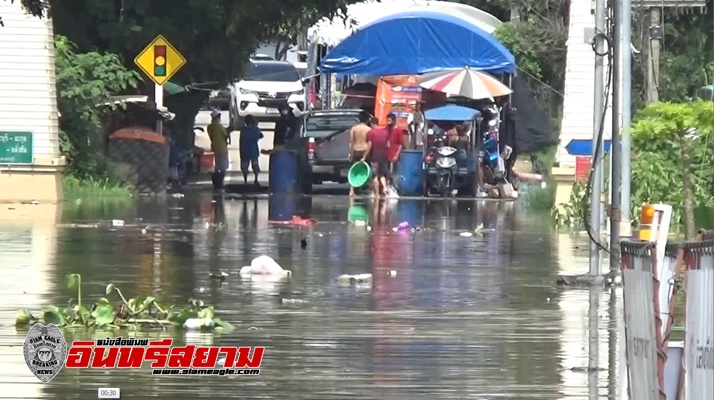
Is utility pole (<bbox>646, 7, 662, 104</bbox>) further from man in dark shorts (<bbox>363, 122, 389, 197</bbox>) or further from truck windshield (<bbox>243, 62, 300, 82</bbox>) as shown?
truck windshield (<bbox>243, 62, 300, 82</bbox>)

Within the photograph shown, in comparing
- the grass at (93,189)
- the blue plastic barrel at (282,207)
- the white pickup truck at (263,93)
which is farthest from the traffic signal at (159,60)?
the white pickup truck at (263,93)

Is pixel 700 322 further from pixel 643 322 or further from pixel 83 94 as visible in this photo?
pixel 83 94

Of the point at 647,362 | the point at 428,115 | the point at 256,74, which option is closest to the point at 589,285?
the point at 647,362

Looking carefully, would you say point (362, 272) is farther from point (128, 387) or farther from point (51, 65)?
point (51, 65)

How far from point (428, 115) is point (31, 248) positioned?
684 inches

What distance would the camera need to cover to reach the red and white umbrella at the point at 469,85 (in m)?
36.8

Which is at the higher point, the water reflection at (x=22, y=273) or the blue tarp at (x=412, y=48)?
the blue tarp at (x=412, y=48)

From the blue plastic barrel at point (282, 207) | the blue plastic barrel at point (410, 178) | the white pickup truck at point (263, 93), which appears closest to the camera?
the blue plastic barrel at point (282, 207)

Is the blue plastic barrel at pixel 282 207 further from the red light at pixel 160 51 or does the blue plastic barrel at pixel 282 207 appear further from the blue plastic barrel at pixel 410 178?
the red light at pixel 160 51

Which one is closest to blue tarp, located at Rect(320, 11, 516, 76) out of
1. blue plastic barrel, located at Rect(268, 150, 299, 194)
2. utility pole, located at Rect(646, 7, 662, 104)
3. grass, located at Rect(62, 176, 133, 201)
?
blue plastic barrel, located at Rect(268, 150, 299, 194)

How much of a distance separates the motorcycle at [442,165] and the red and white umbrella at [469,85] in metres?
2.89

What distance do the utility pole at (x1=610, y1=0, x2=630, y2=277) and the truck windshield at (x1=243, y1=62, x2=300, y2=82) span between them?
108ft

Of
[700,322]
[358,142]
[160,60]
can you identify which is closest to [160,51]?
[160,60]

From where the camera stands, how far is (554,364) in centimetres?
1131
